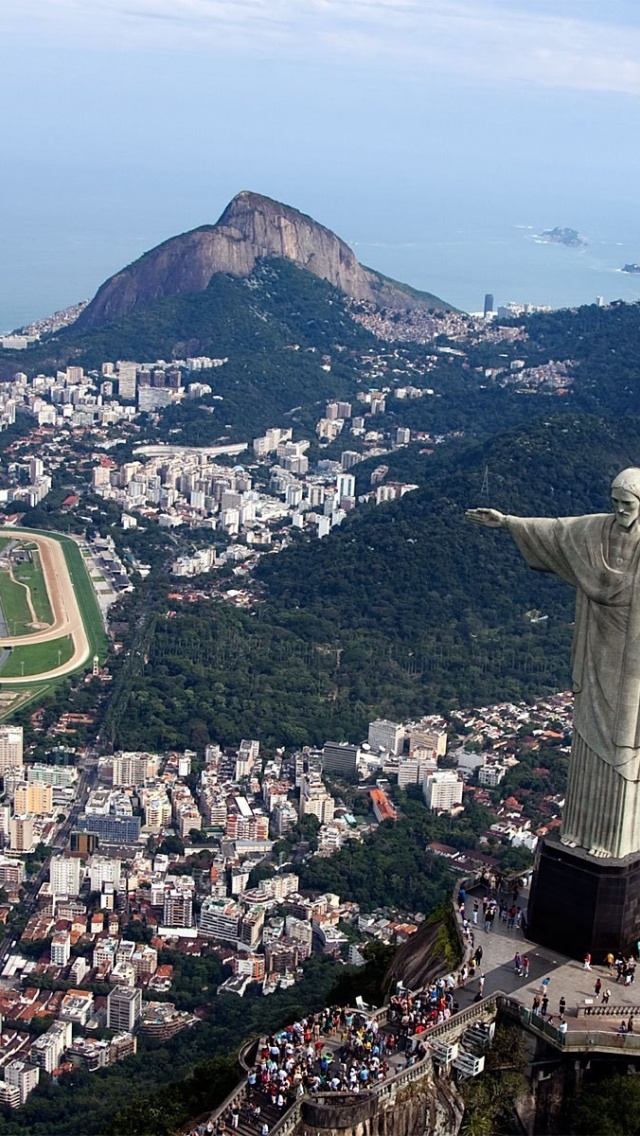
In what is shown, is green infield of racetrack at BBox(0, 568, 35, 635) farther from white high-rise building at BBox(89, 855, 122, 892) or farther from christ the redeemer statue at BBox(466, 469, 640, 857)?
christ the redeemer statue at BBox(466, 469, 640, 857)

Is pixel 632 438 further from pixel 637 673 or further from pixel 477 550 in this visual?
pixel 637 673

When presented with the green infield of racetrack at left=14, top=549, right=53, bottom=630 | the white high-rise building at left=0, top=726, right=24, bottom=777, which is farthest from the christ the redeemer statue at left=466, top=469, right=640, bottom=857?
the green infield of racetrack at left=14, top=549, right=53, bottom=630

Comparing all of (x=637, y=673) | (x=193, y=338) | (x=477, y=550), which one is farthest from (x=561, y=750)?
(x=193, y=338)

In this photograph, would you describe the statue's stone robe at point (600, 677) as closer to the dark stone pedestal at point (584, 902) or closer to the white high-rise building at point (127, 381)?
the dark stone pedestal at point (584, 902)

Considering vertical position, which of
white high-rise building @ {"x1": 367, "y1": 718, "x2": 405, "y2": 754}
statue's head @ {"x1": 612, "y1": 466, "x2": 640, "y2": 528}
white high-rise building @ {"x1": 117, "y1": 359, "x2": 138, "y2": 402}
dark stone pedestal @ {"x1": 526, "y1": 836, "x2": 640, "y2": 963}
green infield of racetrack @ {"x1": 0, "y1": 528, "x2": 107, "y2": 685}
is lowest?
green infield of racetrack @ {"x1": 0, "y1": 528, "x2": 107, "y2": 685}

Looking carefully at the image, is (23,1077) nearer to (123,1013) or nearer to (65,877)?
(123,1013)

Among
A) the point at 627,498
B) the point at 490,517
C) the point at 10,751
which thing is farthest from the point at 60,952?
the point at 627,498

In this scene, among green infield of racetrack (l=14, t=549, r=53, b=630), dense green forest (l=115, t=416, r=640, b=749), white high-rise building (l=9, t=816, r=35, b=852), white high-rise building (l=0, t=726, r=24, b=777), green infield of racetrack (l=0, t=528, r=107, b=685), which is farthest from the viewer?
green infield of racetrack (l=14, t=549, r=53, b=630)

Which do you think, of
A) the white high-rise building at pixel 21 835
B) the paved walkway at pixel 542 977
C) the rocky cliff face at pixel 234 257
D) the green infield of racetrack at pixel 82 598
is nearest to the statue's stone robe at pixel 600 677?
the paved walkway at pixel 542 977
